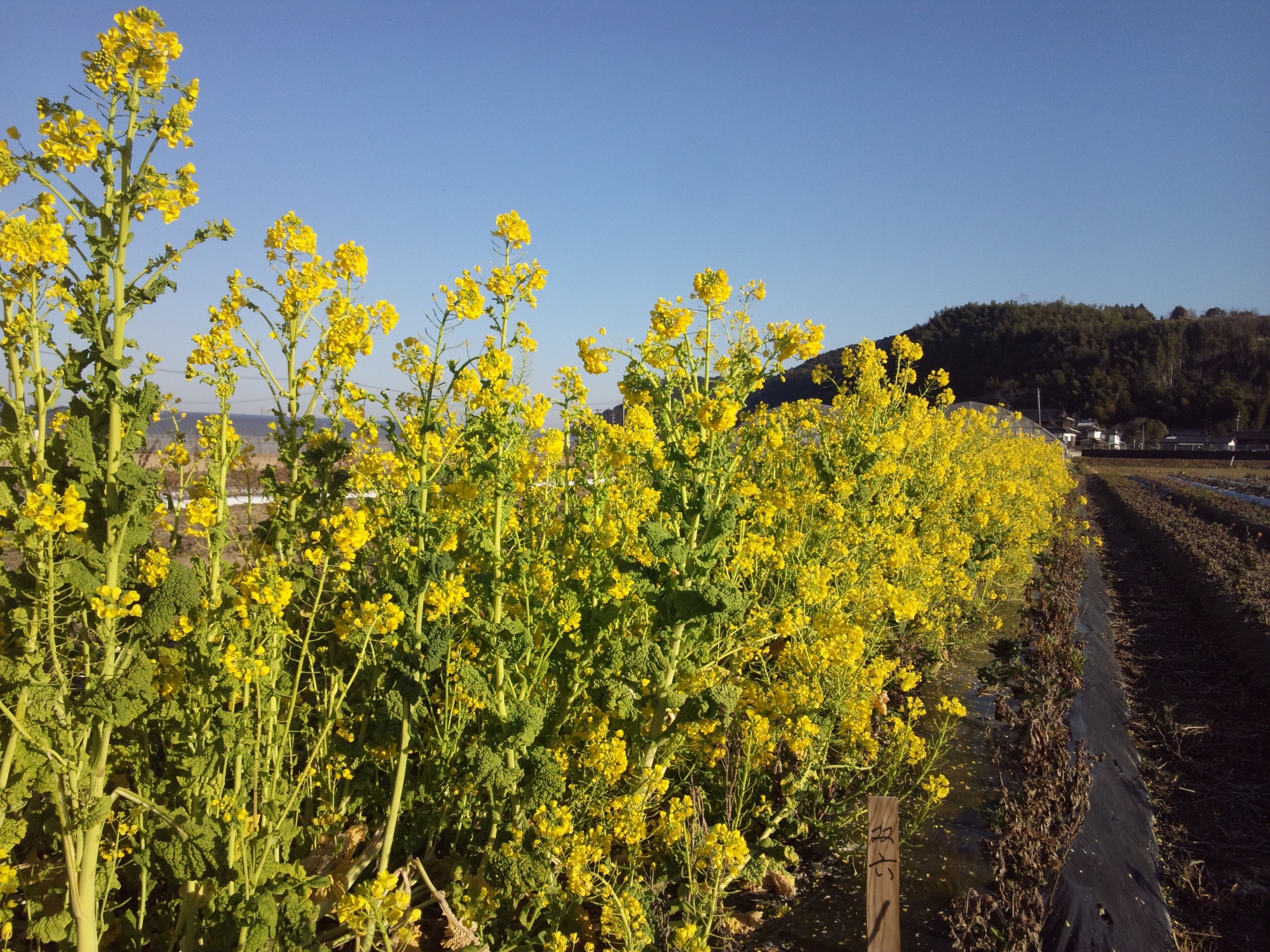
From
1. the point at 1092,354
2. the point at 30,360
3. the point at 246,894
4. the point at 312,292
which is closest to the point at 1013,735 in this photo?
the point at 246,894

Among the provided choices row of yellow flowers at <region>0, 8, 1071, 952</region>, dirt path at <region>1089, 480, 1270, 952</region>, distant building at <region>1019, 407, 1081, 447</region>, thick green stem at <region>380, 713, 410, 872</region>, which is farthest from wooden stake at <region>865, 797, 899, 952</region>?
distant building at <region>1019, 407, 1081, 447</region>

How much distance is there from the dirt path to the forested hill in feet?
191

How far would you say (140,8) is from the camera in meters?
1.82

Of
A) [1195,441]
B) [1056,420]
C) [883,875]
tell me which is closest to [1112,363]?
[1195,441]

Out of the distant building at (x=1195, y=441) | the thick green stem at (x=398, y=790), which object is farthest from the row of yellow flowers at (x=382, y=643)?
the distant building at (x=1195, y=441)

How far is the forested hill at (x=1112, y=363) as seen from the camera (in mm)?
64625

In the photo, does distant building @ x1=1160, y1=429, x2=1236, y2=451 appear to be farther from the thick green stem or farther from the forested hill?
the thick green stem

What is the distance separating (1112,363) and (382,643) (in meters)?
86.3

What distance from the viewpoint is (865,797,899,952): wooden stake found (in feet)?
6.55

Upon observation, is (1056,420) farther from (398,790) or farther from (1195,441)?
(398,790)

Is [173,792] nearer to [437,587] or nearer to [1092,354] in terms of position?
[437,587]

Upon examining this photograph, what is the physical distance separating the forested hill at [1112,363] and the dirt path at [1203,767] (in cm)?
5827

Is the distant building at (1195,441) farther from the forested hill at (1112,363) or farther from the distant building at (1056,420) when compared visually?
the distant building at (1056,420)

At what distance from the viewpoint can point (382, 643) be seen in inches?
91.7
